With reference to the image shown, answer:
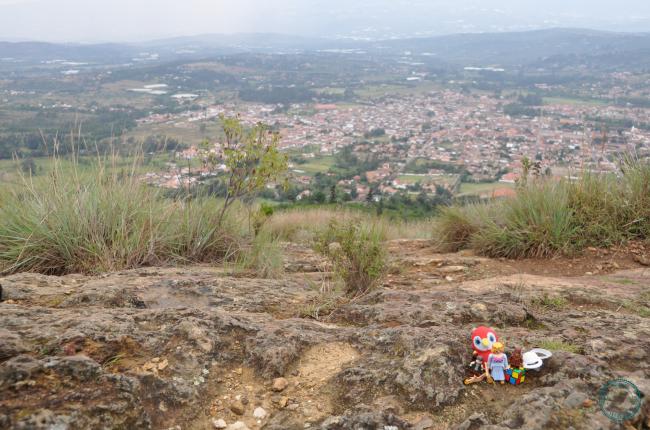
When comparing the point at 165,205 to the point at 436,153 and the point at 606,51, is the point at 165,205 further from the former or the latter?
the point at 606,51

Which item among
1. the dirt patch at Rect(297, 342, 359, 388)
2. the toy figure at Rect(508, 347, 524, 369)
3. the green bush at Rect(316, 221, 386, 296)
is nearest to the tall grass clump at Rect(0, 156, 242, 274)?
the green bush at Rect(316, 221, 386, 296)

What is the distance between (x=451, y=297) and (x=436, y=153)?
110 feet

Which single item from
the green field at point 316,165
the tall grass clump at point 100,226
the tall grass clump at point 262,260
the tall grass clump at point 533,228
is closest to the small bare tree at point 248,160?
the tall grass clump at point 100,226

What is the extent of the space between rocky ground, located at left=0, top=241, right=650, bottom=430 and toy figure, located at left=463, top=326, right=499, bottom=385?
42 mm

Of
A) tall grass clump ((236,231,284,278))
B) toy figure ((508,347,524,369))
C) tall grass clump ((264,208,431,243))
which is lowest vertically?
tall grass clump ((264,208,431,243))

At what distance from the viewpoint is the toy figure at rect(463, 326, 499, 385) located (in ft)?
6.50

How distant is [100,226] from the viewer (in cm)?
430

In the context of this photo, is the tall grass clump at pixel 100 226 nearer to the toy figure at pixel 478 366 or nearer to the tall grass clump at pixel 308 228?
the tall grass clump at pixel 308 228

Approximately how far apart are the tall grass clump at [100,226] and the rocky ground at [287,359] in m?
0.96

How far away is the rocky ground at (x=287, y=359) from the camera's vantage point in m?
1.72

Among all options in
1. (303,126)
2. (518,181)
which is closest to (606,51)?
(303,126)

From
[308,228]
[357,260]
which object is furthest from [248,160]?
[308,228]

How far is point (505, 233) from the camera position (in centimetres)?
525

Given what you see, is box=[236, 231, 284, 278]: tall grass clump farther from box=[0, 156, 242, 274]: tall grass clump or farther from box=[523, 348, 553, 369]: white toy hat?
box=[523, 348, 553, 369]: white toy hat
